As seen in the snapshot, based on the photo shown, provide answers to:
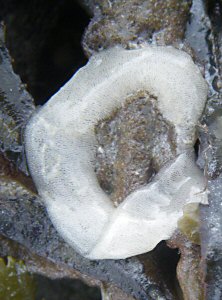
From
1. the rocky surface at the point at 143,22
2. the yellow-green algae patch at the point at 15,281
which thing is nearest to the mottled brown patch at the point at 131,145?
the rocky surface at the point at 143,22

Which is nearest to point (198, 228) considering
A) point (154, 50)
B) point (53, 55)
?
point (154, 50)

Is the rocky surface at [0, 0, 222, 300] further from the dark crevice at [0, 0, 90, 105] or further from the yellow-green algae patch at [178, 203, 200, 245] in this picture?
the dark crevice at [0, 0, 90, 105]

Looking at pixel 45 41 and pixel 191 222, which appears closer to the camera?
pixel 191 222

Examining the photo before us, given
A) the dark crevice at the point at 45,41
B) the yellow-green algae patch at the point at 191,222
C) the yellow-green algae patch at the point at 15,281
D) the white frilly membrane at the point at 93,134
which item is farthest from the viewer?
the dark crevice at the point at 45,41

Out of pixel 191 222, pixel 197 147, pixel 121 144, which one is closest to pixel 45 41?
pixel 121 144

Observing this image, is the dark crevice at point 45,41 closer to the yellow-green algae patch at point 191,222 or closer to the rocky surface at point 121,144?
the rocky surface at point 121,144

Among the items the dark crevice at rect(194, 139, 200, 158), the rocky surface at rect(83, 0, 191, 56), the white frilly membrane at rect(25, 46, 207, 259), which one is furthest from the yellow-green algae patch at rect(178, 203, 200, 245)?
the rocky surface at rect(83, 0, 191, 56)

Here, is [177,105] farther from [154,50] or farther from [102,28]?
[102,28]

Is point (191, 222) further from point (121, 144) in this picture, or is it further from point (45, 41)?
point (45, 41)
